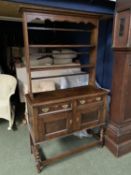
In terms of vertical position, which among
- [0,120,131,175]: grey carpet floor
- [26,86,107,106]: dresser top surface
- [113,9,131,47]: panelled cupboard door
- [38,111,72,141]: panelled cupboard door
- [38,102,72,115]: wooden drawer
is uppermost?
[113,9,131,47]: panelled cupboard door

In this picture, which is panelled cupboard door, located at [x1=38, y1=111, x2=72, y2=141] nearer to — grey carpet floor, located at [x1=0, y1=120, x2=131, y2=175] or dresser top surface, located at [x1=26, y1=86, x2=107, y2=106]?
dresser top surface, located at [x1=26, y1=86, x2=107, y2=106]

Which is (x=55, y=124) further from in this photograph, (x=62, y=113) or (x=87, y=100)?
(x=87, y=100)

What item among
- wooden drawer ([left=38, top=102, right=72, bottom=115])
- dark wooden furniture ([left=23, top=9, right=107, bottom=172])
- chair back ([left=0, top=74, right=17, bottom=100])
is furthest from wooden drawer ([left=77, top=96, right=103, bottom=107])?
chair back ([left=0, top=74, right=17, bottom=100])

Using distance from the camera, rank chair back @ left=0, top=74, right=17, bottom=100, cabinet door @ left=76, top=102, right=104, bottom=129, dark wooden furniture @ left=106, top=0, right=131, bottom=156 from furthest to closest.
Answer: chair back @ left=0, top=74, right=17, bottom=100, cabinet door @ left=76, top=102, right=104, bottom=129, dark wooden furniture @ left=106, top=0, right=131, bottom=156

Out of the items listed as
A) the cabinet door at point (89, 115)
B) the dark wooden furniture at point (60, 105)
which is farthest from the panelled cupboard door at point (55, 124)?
the cabinet door at point (89, 115)

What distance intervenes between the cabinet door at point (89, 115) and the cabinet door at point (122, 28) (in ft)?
2.55

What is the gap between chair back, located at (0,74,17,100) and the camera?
263 centimetres

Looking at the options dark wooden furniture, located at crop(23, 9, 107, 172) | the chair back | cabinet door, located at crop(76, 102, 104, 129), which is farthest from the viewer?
the chair back

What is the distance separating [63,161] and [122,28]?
5.79 ft

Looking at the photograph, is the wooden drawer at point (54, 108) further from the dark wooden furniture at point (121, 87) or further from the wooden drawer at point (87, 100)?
the dark wooden furniture at point (121, 87)

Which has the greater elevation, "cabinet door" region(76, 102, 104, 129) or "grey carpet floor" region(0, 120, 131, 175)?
"cabinet door" region(76, 102, 104, 129)

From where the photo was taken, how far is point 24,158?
2.02 metres

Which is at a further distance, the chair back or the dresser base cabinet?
the chair back

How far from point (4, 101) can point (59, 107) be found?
4.35ft
